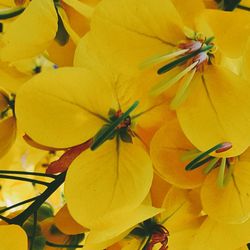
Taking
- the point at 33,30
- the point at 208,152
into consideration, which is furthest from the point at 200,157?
the point at 33,30

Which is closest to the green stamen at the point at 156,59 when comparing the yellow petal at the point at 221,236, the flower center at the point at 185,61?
the flower center at the point at 185,61

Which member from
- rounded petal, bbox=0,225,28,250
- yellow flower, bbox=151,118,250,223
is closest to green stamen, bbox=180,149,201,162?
yellow flower, bbox=151,118,250,223

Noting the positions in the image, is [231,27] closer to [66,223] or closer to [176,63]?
[176,63]

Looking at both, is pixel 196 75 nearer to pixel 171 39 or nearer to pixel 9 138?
pixel 171 39

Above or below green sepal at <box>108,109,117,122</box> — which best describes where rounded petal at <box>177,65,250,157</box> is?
below

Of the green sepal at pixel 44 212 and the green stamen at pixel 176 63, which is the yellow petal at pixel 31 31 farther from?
the green sepal at pixel 44 212

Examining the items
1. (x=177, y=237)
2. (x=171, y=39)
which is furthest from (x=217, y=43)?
(x=177, y=237)

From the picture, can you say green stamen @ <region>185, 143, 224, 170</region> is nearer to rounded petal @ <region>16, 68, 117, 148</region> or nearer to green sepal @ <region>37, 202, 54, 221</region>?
rounded petal @ <region>16, 68, 117, 148</region>
